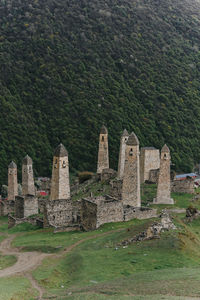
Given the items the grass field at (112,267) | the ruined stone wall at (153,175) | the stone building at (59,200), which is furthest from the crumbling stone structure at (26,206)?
the ruined stone wall at (153,175)

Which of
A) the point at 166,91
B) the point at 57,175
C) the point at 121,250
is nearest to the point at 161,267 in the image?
the point at 121,250

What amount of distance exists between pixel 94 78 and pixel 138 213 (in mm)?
64516

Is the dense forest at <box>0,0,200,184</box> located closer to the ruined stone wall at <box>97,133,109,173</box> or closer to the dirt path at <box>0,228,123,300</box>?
the ruined stone wall at <box>97,133,109,173</box>

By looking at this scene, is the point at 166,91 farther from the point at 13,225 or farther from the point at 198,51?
the point at 13,225

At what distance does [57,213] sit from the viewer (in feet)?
125

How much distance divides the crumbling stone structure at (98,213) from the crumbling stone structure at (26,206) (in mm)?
9624

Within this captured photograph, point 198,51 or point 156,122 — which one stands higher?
point 198,51

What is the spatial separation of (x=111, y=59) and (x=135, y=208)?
71.2m

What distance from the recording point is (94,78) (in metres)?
98.6

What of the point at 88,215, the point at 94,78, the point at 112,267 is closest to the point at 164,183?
the point at 88,215

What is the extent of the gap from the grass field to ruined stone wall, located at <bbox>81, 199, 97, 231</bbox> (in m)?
1.20

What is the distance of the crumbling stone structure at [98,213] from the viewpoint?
3522cm

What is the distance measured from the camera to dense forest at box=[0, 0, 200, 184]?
8219 cm

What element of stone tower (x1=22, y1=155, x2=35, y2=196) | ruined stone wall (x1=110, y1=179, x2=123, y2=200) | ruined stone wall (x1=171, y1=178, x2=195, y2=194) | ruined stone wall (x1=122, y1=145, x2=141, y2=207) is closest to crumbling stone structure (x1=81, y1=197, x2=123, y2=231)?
ruined stone wall (x1=122, y1=145, x2=141, y2=207)
